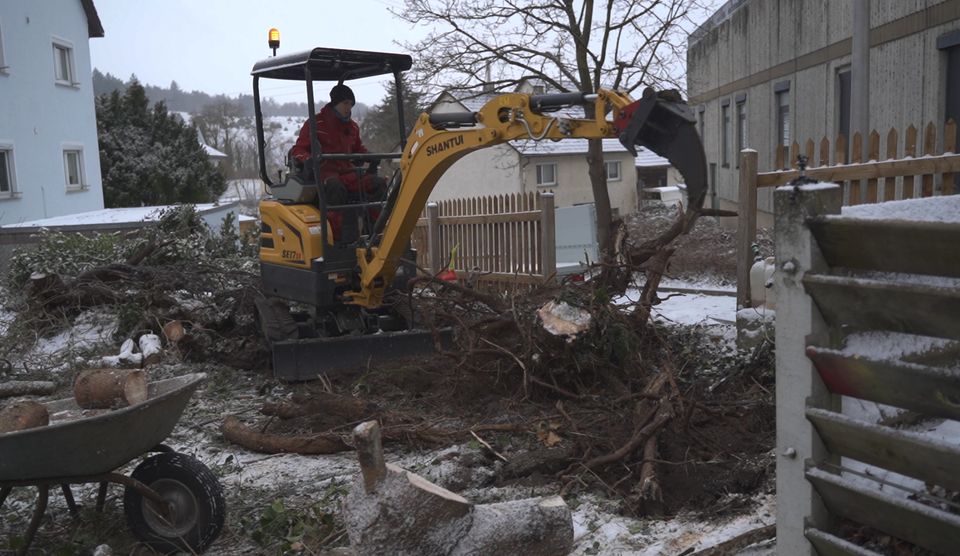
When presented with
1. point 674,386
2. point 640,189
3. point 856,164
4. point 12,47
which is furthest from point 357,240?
point 640,189

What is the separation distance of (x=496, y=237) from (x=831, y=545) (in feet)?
32.8

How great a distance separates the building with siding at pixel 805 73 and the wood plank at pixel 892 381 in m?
8.93

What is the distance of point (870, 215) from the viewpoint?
2.46m

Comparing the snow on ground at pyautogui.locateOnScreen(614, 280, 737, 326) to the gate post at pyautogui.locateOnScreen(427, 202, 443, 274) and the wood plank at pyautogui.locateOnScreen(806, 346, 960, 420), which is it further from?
the wood plank at pyautogui.locateOnScreen(806, 346, 960, 420)

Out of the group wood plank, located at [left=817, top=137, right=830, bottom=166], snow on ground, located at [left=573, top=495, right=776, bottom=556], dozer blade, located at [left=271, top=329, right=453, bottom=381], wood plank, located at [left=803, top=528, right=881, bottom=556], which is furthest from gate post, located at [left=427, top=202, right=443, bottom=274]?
wood plank, located at [left=803, top=528, right=881, bottom=556]

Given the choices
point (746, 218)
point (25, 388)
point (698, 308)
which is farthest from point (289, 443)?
point (698, 308)

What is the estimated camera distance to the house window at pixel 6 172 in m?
21.5

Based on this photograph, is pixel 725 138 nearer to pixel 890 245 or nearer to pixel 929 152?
pixel 929 152

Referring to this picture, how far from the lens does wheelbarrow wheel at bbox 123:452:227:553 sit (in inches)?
168

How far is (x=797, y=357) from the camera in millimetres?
2494

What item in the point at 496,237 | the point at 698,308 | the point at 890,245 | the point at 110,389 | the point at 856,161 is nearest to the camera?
the point at 890,245

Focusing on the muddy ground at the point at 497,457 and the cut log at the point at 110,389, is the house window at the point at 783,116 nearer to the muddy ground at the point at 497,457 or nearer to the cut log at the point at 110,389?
the muddy ground at the point at 497,457

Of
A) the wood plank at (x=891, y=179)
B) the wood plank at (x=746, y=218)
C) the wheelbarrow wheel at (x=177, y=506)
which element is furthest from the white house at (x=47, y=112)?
the wood plank at (x=891, y=179)

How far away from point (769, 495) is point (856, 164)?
3733mm
